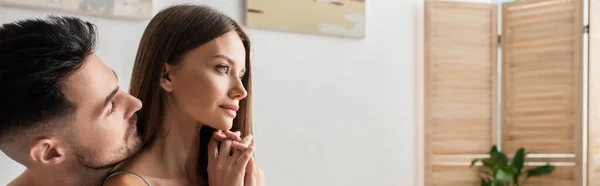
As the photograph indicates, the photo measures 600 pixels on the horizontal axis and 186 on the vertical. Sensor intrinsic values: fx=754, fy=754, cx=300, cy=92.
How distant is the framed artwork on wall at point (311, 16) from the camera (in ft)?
12.7

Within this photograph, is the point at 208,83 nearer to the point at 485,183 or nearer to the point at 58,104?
the point at 58,104

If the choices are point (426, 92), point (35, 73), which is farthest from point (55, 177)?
point (426, 92)

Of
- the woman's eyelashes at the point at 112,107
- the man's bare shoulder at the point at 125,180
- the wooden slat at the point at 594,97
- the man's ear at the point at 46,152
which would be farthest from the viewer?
the wooden slat at the point at 594,97

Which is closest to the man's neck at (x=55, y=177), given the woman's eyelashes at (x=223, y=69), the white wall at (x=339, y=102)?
the woman's eyelashes at (x=223, y=69)

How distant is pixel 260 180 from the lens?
84.4 inches

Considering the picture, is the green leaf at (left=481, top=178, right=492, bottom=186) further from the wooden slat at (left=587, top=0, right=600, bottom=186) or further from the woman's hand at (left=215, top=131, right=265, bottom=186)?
the woman's hand at (left=215, top=131, right=265, bottom=186)

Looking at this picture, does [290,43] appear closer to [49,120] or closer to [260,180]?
[260,180]

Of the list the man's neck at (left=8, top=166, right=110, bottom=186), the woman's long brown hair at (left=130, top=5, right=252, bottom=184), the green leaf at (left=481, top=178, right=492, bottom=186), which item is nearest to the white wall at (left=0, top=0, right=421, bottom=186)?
the green leaf at (left=481, top=178, right=492, bottom=186)

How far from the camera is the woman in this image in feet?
6.49

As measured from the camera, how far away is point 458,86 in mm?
4691

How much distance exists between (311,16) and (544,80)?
Result: 154 cm

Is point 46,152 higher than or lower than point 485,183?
higher

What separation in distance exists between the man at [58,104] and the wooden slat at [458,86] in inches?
125

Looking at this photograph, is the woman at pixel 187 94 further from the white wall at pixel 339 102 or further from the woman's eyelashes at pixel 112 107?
the white wall at pixel 339 102
